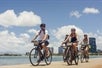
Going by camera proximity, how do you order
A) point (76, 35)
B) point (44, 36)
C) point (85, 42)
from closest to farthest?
1. point (44, 36)
2. point (76, 35)
3. point (85, 42)

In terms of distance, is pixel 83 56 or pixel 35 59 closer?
pixel 35 59

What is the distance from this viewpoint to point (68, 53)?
22.6 meters

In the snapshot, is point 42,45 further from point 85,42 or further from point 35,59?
point 85,42

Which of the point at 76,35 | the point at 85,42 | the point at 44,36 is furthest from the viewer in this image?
the point at 85,42

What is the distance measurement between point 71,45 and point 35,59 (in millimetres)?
2478

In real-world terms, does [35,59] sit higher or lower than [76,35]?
lower

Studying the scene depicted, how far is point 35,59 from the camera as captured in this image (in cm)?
2106

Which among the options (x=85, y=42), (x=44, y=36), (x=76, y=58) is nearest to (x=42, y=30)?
(x=44, y=36)

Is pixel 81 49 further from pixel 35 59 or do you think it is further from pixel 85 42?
pixel 35 59

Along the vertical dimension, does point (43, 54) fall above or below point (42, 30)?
below

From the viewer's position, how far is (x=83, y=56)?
98.5 feet

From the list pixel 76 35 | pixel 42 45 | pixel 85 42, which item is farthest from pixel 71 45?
pixel 85 42

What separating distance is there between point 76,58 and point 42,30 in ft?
10.6

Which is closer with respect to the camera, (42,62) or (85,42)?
(42,62)
